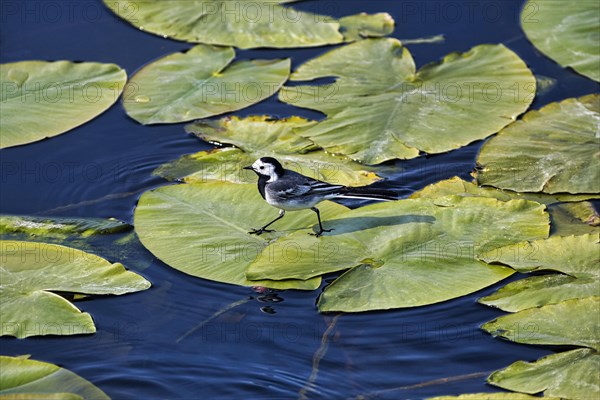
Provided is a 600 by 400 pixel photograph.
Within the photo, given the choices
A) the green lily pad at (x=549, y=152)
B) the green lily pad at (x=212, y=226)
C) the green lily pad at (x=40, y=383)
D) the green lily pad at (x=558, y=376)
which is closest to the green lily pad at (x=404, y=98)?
the green lily pad at (x=549, y=152)

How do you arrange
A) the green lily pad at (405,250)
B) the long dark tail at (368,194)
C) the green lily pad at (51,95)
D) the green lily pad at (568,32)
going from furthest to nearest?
the green lily pad at (568,32) → the green lily pad at (51,95) → the long dark tail at (368,194) → the green lily pad at (405,250)

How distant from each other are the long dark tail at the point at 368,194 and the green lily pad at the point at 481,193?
1.00 feet

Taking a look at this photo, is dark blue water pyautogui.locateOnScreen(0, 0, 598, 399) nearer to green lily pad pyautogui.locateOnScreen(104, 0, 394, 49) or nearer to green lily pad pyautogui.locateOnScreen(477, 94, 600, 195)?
green lily pad pyautogui.locateOnScreen(477, 94, 600, 195)

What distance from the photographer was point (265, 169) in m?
7.73

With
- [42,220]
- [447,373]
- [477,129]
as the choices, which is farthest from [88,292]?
[477,129]

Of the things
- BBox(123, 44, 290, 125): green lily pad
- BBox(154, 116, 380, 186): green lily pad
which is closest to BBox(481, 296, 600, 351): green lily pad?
BBox(154, 116, 380, 186): green lily pad

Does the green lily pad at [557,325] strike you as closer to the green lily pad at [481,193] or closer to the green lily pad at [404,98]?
the green lily pad at [481,193]

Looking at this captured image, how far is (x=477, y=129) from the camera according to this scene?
8.54 m

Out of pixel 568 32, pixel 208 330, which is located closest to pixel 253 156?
pixel 208 330

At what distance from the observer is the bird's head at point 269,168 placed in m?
7.66

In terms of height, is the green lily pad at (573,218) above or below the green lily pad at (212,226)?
above

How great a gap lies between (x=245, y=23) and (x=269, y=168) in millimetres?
3193

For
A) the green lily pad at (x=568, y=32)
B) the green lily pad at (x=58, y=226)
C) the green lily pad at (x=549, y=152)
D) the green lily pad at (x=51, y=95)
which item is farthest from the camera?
the green lily pad at (x=568, y=32)

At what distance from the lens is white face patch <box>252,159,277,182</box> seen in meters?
7.66
